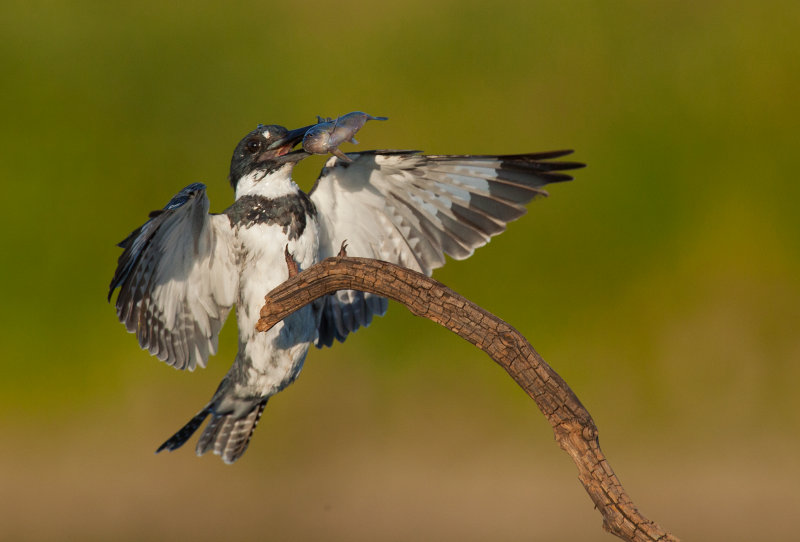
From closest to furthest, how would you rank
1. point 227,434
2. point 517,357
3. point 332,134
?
point 517,357 → point 332,134 → point 227,434

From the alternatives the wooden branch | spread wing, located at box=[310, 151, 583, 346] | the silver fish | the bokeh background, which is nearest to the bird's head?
spread wing, located at box=[310, 151, 583, 346]

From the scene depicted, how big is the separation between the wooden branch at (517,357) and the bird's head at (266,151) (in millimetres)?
870

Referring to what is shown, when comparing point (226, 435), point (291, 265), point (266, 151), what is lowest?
point (226, 435)

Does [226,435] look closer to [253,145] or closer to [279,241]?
[279,241]

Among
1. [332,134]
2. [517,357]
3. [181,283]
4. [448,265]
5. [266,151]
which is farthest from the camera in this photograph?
[448,265]

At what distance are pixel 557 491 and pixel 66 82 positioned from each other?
5.28 m

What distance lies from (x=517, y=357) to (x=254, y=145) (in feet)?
5.64

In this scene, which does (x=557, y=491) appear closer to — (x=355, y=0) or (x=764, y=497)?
(x=764, y=497)

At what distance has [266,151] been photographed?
4.09 metres

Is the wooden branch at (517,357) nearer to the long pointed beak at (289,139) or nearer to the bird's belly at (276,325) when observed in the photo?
the bird's belly at (276,325)

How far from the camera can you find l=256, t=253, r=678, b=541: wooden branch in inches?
108

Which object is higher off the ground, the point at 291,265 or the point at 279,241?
the point at 279,241

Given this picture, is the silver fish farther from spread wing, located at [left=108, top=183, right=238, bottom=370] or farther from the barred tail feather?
the barred tail feather

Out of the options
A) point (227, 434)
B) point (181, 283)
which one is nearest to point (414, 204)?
point (181, 283)
